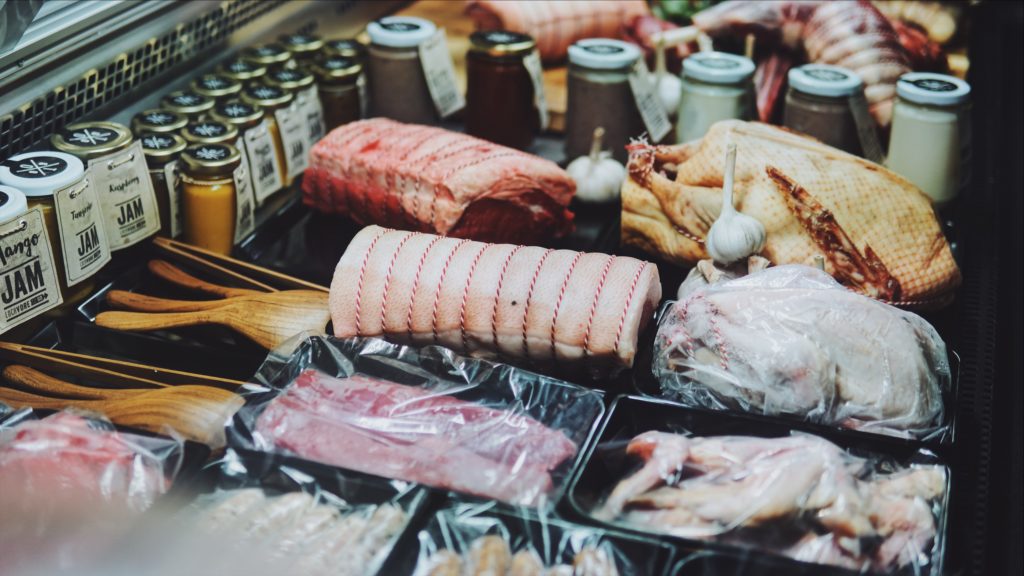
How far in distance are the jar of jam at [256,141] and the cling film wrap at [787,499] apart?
104 cm

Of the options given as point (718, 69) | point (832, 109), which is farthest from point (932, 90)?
point (718, 69)

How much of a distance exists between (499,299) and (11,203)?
0.74 m

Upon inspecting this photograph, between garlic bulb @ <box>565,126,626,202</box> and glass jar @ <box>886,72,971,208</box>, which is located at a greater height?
glass jar @ <box>886,72,971,208</box>

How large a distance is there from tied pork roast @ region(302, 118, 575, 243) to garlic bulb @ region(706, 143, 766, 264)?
1.37 ft

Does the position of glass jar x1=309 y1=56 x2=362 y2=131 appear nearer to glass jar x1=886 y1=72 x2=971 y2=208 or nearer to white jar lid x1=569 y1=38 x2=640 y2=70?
white jar lid x1=569 y1=38 x2=640 y2=70

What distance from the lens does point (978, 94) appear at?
2963 mm

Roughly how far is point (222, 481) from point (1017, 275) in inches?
90.7

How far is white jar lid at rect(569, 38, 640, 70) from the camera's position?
7.68 ft

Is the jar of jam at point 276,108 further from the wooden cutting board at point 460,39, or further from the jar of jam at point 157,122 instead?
the wooden cutting board at point 460,39

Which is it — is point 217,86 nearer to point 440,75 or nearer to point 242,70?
point 242,70

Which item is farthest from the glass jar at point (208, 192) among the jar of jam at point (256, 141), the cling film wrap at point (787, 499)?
the cling film wrap at point (787, 499)

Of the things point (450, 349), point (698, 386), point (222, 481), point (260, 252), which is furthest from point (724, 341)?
point (260, 252)

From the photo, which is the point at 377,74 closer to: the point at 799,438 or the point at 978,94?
the point at 799,438

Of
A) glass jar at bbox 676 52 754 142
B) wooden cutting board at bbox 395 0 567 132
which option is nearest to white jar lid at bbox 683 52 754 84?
glass jar at bbox 676 52 754 142
